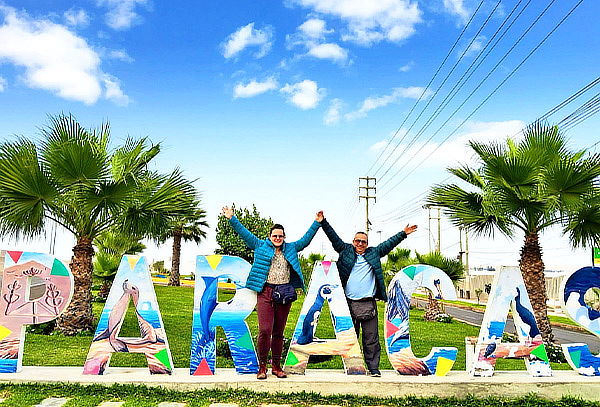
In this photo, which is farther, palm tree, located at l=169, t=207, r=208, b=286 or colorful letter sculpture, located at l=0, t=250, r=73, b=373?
palm tree, located at l=169, t=207, r=208, b=286

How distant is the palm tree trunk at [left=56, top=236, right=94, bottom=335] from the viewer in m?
11.8

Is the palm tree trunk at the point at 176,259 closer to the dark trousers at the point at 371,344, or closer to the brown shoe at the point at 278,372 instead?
the brown shoe at the point at 278,372

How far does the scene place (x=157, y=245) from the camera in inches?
489

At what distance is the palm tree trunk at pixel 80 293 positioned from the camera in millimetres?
11828

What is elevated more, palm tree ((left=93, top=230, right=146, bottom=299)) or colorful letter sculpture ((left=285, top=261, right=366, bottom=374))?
palm tree ((left=93, top=230, right=146, bottom=299))

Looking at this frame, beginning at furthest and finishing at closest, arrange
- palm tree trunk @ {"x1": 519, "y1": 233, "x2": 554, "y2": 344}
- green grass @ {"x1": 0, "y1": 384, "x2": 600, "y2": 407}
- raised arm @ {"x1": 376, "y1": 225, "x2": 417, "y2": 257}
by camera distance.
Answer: palm tree trunk @ {"x1": 519, "y1": 233, "x2": 554, "y2": 344} < raised arm @ {"x1": 376, "y1": 225, "x2": 417, "y2": 257} < green grass @ {"x1": 0, "y1": 384, "x2": 600, "y2": 407}

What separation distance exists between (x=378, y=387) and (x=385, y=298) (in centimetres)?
117

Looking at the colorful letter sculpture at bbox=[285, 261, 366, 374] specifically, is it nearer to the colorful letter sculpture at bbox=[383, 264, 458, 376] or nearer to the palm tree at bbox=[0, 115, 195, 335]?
the colorful letter sculpture at bbox=[383, 264, 458, 376]

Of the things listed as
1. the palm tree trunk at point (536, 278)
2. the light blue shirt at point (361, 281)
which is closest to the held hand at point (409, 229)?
the light blue shirt at point (361, 281)

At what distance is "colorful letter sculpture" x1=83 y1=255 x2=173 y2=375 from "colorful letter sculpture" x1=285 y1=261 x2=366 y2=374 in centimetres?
165

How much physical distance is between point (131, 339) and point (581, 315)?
19.8 feet

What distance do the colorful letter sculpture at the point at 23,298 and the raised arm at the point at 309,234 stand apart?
3046 mm

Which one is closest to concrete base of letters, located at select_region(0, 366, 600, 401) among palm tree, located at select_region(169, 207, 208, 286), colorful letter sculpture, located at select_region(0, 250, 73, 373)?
colorful letter sculpture, located at select_region(0, 250, 73, 373)

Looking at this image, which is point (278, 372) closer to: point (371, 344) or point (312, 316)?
point (312, 316)
